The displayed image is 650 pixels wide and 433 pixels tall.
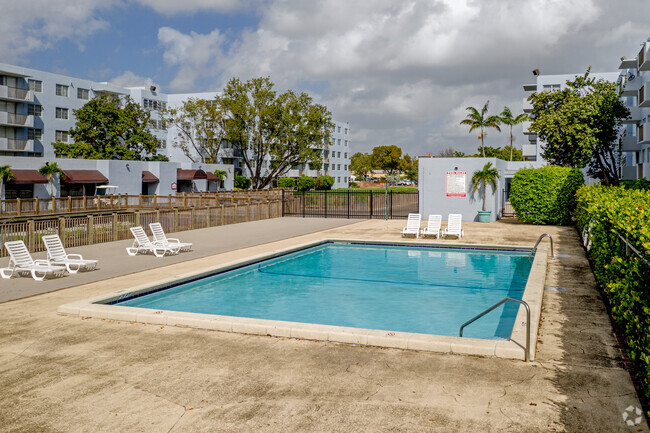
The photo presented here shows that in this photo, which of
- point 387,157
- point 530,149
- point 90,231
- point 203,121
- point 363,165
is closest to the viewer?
point 90,231

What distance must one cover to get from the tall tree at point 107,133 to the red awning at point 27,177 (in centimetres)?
1973

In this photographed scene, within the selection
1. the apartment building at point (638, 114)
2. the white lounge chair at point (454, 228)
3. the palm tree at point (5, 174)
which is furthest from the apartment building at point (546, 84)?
the palm tree at point (5, 174)

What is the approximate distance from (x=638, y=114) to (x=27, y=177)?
55.9m

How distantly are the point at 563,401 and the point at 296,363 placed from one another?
11.5 ft

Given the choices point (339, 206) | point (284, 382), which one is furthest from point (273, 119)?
point (284, 382)

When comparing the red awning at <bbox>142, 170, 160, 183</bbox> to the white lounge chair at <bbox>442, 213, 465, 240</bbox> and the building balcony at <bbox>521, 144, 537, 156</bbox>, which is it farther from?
the building balcony at <bbox>521, 144, 537, 156</bbox>

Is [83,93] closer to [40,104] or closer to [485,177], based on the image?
[40,104]

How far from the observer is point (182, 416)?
6.02 metres

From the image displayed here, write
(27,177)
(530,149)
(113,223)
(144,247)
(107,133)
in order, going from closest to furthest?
(144,247) < (113,223) < (27,177) < (107,133) < (530,149)

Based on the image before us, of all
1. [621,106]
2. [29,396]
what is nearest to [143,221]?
[29,396]

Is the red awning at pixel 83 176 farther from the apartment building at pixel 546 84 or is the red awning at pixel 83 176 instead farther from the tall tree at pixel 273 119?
the apartment building at pixel 546 84

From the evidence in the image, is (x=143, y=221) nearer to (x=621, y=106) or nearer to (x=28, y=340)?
(x=28, y=340)

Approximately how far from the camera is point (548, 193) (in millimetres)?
28578

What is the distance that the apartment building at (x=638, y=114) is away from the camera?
4118cm
